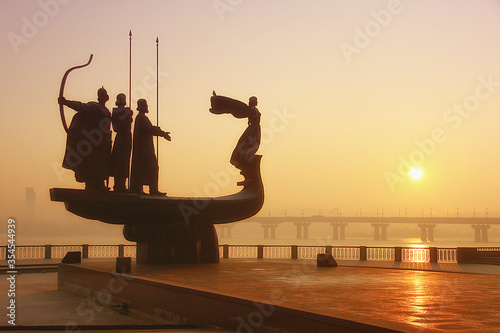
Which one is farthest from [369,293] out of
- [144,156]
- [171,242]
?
[144,156]

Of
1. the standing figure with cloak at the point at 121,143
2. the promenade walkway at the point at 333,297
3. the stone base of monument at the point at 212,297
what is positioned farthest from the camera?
the standing figure with cloak at the point at 121,143

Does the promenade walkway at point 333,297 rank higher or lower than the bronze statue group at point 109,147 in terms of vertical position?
lower

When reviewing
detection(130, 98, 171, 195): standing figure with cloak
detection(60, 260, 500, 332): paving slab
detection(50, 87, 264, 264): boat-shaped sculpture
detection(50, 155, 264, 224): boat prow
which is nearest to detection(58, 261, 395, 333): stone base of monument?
detection(60, 260, 500, 332): paving slab

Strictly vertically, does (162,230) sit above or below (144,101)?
below

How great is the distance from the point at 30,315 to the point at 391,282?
762 cm

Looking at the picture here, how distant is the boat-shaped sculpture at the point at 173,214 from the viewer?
1549 centimetres

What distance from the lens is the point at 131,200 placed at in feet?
52.0

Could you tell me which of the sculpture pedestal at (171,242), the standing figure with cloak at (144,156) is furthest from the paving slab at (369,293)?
the standing figure with cloak at (144,156)

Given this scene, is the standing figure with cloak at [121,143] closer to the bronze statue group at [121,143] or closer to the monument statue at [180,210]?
the bronze statue group at [121,143]

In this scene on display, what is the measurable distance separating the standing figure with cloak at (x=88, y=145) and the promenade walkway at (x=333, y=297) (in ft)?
9.15

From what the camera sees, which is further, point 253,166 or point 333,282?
point 253,166

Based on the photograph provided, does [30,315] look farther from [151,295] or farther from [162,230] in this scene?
[162,230]

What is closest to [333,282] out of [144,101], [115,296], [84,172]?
[115,296]

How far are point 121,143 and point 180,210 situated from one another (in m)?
2.53
